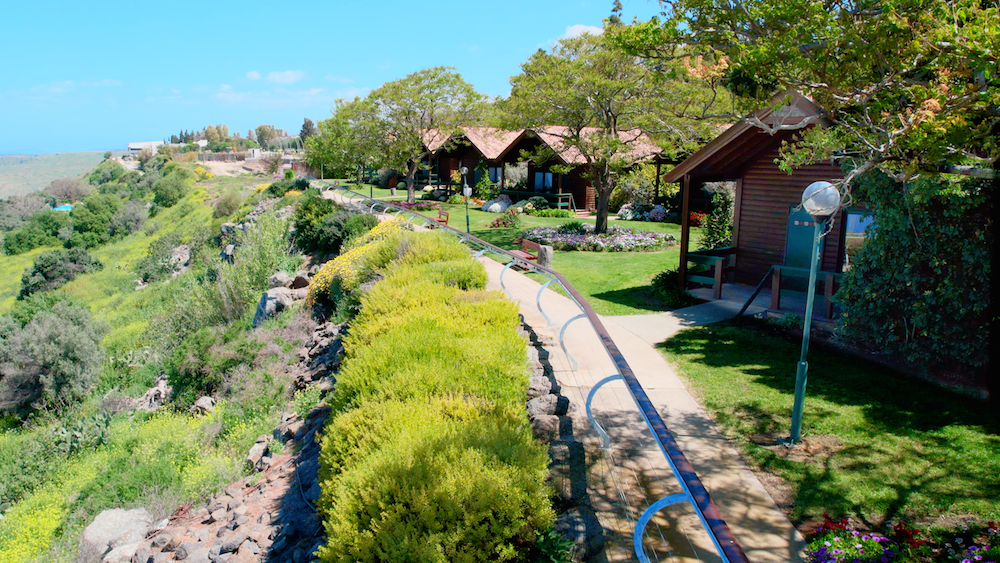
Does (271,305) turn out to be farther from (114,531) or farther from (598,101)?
(598,101)

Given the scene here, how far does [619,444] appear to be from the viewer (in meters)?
6.29

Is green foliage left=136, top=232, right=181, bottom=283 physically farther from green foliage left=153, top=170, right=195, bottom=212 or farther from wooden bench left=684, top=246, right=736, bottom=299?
wooden bench left=684, top=246, right=736, bottom=299

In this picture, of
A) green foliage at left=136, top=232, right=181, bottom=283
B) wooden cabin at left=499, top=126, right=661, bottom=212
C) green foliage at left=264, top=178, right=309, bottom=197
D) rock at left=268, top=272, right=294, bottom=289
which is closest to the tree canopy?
wooden cabin at left=499, top=126, right=661, bottom=212

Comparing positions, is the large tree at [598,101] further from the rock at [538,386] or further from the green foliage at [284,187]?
the green foliage at [284,187]

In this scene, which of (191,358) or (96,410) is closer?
(191,358)

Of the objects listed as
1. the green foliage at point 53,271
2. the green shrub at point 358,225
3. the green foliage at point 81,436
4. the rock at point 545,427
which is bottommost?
the green foliage at point 53,271

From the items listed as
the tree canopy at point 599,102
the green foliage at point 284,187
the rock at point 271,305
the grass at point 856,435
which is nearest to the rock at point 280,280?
the rock at point 271,305

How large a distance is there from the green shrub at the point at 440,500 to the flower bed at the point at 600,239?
51.8 feet

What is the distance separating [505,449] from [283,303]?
12.7 m

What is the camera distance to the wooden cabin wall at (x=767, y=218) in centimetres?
1233

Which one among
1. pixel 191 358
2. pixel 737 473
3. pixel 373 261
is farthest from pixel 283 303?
pixel 737 473

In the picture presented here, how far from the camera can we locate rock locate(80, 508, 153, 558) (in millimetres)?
7605

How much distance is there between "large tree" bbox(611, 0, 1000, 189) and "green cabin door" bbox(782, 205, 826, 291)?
376 centimetres

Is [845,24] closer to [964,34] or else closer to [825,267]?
[964,34]
